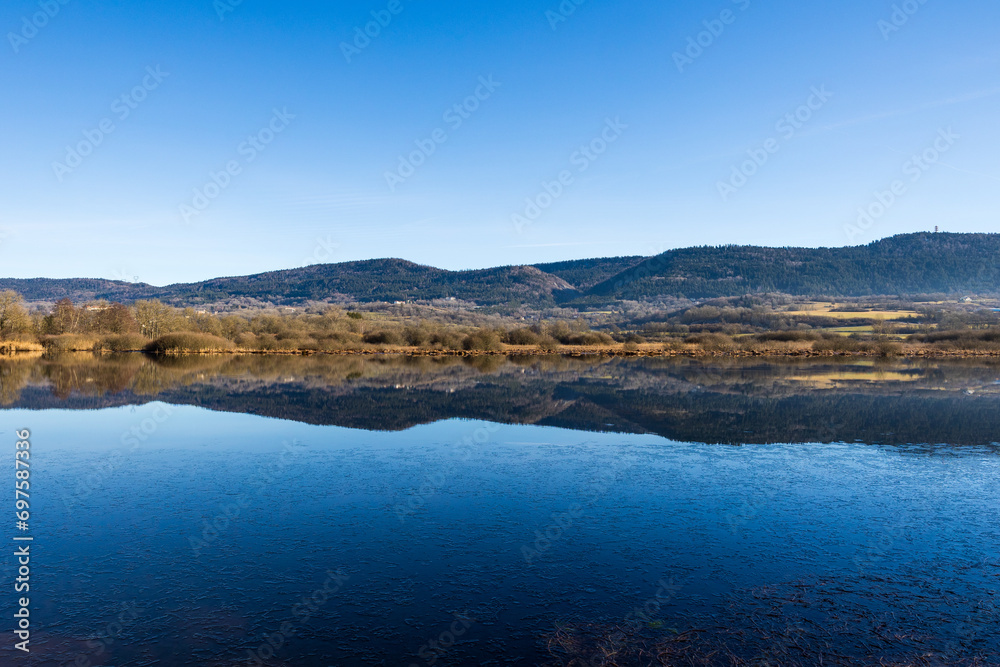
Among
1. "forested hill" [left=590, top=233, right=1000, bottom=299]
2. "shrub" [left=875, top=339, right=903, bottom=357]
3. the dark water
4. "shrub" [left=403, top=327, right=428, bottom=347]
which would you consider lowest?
"shrub" [left=875, top=339, right=903, bottom=357]

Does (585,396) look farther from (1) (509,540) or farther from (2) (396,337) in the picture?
(2) (396,337)

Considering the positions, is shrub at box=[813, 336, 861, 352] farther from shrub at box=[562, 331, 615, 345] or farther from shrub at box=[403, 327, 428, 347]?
shrub at box=[403, 327, 428, 347]

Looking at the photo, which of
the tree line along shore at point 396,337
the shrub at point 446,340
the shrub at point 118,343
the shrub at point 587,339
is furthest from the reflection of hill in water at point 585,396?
the shrub at point 587,339

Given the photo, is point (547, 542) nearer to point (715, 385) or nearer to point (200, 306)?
point (715, 385)

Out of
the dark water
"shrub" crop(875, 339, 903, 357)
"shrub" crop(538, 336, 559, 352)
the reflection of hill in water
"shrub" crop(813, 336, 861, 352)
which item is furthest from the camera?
"shrub" crop(538, 336, 559, 352)

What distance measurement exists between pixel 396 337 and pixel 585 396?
2204 inches

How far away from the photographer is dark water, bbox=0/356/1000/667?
750 centimetres

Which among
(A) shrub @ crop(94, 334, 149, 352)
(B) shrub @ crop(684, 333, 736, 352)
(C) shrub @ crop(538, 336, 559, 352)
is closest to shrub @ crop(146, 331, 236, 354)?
(A) shrub @ crop(94, 334, 149, 352)

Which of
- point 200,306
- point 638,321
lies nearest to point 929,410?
point 638,321

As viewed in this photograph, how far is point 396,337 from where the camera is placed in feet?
281

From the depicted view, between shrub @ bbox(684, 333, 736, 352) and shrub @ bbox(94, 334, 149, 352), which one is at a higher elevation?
shrub @ bbox(94, 334, 149, 352)

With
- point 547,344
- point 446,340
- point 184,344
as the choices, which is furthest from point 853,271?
point 184,344

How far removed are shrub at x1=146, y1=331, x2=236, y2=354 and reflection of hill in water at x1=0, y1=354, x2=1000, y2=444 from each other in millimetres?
17597

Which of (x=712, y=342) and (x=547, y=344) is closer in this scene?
(x=712, y=342)
